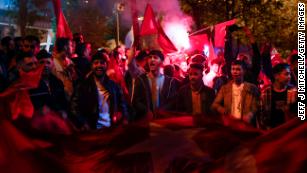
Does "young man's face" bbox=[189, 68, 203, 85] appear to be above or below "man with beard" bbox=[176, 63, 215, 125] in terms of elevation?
above

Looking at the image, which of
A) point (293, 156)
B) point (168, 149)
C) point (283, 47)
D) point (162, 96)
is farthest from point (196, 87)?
point (283, 47)

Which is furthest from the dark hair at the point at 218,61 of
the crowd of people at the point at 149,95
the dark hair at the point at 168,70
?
the crowd of people at the point at 149,95

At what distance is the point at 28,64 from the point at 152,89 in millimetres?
1670

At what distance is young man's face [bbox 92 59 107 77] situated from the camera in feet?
22.7

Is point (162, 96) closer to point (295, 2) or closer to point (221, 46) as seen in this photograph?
point (221, 46)

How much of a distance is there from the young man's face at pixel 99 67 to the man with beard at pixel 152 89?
1.74ft

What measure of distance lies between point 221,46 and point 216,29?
1.29 ft

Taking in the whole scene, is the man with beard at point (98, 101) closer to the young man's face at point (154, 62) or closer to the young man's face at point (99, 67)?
the young man's face at point (99, 67)

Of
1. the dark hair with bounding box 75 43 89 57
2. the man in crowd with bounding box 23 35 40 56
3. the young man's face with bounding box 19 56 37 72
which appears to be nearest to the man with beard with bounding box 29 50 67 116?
the young man's face with bounding box 19 56 37 72

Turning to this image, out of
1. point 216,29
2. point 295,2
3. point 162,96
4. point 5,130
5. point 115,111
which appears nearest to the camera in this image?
point 5,130

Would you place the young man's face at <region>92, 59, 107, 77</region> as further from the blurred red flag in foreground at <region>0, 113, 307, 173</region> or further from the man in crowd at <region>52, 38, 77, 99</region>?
the blurred red flag in foreground at <region>0, 113, 307, 173</region>

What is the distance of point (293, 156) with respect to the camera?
12.8ft

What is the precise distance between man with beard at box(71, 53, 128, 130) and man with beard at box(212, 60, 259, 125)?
123 centimetres

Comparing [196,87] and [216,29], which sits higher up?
[216,29]
